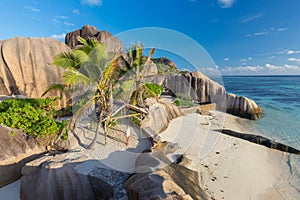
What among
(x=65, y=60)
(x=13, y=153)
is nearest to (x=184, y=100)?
(x=65, y=60)

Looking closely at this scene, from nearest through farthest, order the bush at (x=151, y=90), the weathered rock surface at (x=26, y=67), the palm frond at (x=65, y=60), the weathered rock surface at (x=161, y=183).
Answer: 1. the weathered rock surface at (x=161, y=183)
2. the palm frond at (x=65, y=60)
3. the weathered rock surface at (x=26, y=67)
4. the bush at (x=151, y=90)

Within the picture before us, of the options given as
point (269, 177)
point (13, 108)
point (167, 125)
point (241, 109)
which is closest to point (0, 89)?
point (13, 108)

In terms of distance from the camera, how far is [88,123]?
8117 millimetres

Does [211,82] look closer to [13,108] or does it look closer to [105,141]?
[105,141]

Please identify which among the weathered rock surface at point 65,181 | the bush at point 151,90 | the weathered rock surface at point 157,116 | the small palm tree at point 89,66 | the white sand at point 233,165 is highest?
the small palm tree at point 89,66

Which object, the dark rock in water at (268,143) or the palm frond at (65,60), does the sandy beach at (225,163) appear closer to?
the dark rock in water at (268,143)

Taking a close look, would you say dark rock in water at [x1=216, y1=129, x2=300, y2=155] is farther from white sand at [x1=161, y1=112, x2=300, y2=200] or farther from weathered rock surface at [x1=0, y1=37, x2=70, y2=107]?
weathered rock surface at [x1=0, y1=37, x2=70, y2=107]

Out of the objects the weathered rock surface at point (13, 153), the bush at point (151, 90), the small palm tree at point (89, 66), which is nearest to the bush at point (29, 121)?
the weathered rock surface at point (13, 153)

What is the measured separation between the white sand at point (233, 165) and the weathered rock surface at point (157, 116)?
1.67 feet

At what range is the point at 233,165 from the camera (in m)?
6.50

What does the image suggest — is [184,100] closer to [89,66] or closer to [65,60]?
[89,66]

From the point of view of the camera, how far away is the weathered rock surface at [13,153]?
4.81m

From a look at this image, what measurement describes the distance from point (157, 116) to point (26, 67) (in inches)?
320

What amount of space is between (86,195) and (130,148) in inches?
104
